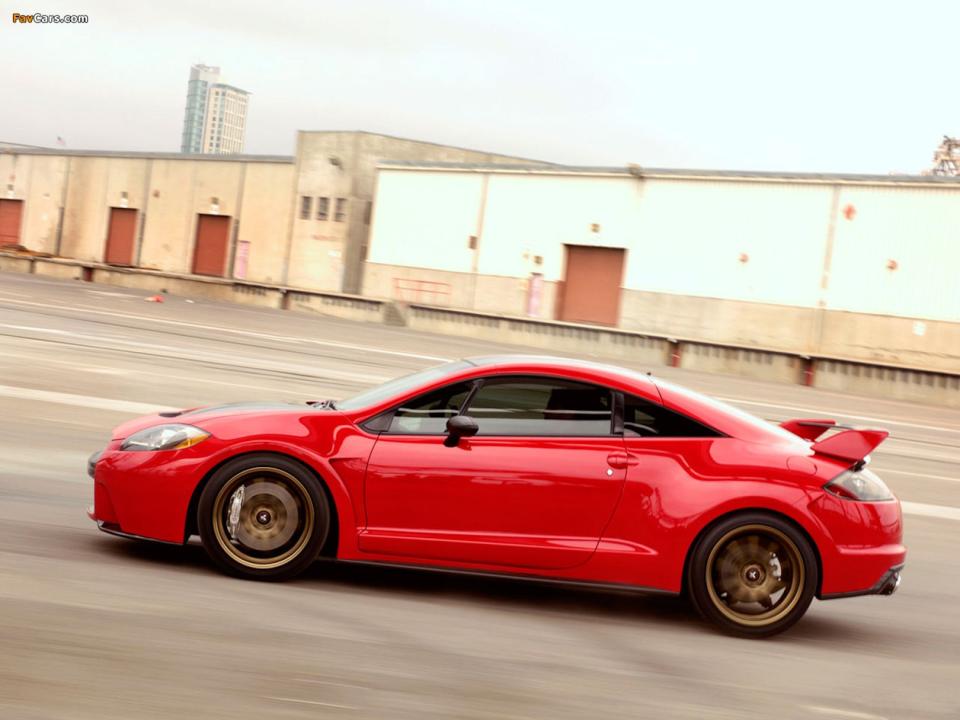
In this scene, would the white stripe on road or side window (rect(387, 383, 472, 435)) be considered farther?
the white stripe on road

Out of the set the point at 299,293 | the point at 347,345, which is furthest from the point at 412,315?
the point at 347,345

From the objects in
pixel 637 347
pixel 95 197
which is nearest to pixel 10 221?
pixel 95 197

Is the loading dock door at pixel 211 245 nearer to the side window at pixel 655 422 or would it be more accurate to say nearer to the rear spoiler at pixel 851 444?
the side window at pixel 655 422

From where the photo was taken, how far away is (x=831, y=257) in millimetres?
39656

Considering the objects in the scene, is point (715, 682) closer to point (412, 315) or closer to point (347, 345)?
point (347, 345)

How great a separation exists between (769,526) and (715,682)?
993 millimetres

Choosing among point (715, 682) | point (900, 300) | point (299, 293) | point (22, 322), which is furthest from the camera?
point (299, 293)

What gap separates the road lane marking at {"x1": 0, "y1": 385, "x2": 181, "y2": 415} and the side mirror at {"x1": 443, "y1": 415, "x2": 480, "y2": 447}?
6.75 m

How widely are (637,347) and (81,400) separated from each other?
22.8m

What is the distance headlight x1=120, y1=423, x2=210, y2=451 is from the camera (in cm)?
597

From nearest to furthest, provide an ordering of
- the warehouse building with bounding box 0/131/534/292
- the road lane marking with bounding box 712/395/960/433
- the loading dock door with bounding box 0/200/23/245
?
the road lane marking with bounding box 712/395/960/433
the warehouse building with bounding box 0/131/534/292
the loading dock door with bounding box 0/200/23/245

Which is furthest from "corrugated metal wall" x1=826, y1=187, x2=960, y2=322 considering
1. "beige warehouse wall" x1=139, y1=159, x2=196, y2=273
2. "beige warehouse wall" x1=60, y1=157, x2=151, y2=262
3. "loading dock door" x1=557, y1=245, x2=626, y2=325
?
"beige warehouse wall" x1=60, y1=157, x2=151, y2=262

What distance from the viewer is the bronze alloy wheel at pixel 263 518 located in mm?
5914

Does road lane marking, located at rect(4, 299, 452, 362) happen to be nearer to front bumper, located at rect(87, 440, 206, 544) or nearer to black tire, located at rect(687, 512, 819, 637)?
front bumper, located at rect(87, 440, 206, 544)
